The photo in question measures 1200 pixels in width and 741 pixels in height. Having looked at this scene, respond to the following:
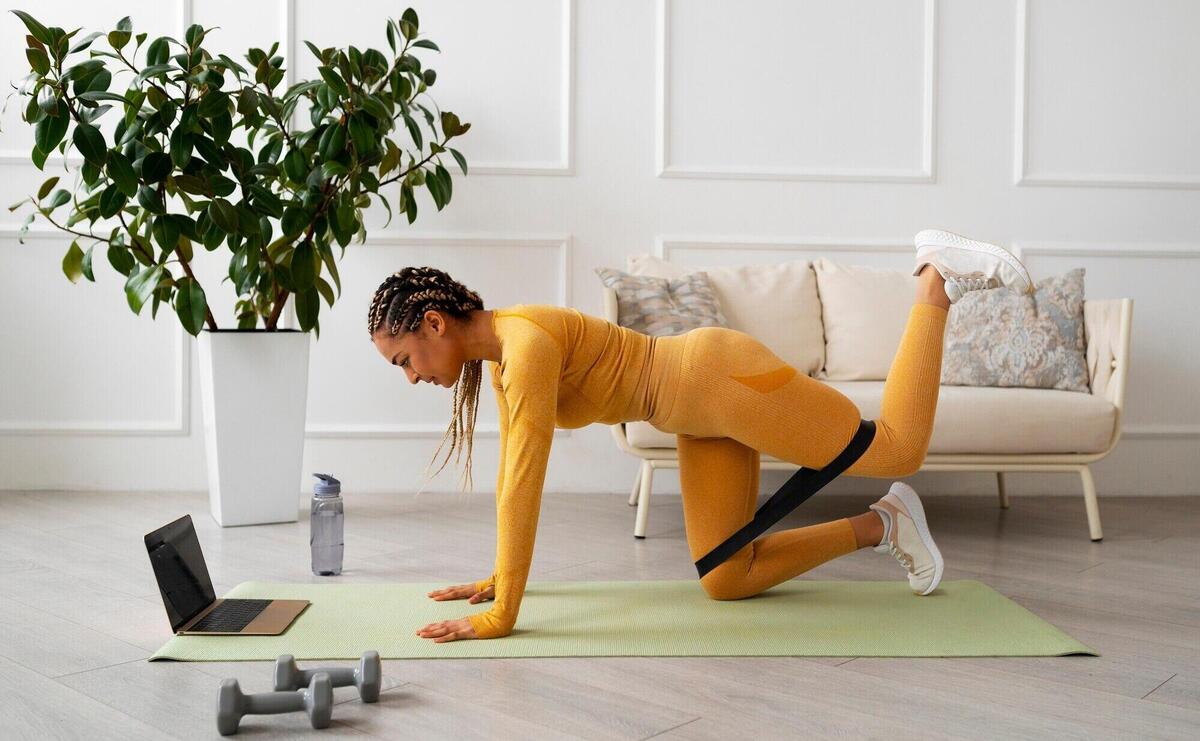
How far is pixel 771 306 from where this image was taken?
3697 mm

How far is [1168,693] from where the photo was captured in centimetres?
181

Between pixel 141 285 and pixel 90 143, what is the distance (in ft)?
1.45

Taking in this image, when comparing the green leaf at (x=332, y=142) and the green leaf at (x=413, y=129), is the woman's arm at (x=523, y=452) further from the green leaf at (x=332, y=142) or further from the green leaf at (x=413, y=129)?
the green leaf at (x=413, y=129)

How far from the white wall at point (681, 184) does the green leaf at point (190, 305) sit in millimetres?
795

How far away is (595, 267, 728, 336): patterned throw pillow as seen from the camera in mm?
3334

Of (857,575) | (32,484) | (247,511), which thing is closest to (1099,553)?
(857,575)

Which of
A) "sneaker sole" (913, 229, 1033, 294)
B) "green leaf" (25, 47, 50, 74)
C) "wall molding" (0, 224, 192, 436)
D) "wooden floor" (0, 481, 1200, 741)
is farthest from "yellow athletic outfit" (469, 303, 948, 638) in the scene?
"wall molding" (0, 224, 192, 436)

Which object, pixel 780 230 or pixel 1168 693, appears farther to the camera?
pixel 780 230

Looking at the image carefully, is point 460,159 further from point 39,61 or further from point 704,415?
point 704,415

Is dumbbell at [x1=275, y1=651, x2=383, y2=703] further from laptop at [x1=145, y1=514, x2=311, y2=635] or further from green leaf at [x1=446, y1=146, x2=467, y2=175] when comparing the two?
green leaf at [x1=446, y1=146, x2=467, y2=175]

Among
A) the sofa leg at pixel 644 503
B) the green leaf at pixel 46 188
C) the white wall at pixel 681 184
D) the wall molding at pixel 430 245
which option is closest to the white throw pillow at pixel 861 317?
the white wall at pixel 681 184

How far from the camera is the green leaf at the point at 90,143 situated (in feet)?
9.74

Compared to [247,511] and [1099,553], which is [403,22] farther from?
[1099,553]

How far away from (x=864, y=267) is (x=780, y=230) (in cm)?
39
